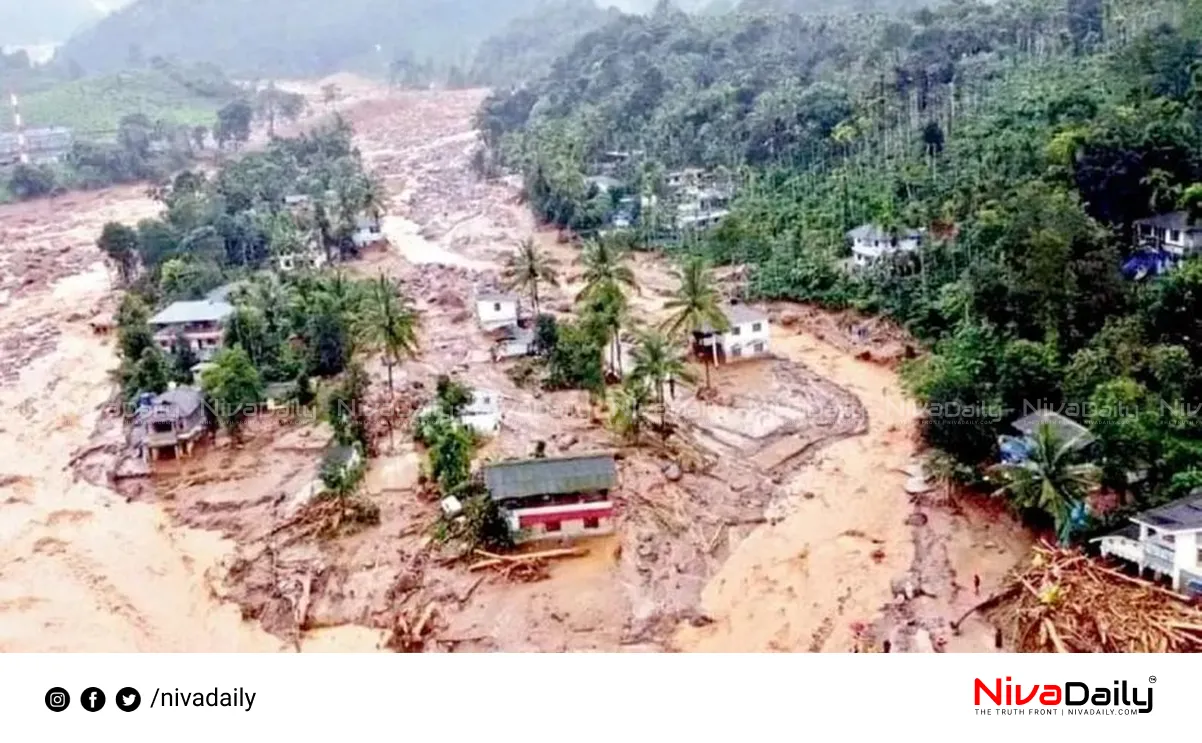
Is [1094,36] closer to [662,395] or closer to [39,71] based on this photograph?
[662,395]

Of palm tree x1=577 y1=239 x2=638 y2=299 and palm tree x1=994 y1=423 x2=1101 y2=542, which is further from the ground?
palm tree x1=577 y1=239 x2=638 y2=299

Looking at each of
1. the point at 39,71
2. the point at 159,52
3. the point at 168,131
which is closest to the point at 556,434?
the point at 168,131

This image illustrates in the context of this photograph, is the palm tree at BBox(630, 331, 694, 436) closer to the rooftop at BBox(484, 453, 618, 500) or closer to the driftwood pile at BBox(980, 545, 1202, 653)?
the rooftop at BBox(484, 453, 618, 500)

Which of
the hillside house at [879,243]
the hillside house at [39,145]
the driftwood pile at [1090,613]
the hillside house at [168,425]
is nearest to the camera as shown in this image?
the driftwood pile at [1090,613]

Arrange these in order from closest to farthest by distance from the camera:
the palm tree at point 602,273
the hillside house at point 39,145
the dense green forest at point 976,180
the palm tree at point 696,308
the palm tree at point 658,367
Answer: the dense green forest at point 976,180
the palm tree at point 658,367
the palm tree at point 696,308
the palm tree at point 602,273
the hillside house at point 39,145

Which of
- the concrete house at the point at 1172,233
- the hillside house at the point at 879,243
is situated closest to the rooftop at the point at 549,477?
the concrete house at the point at 1172,233

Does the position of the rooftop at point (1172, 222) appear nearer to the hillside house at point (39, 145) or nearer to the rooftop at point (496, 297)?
the rooftop at point (496, 297)

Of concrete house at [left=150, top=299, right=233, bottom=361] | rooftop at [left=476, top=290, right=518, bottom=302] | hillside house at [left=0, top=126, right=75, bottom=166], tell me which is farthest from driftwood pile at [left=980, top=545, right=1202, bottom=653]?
hillside house at [left=0, top=126, right=75, bottom=166]
